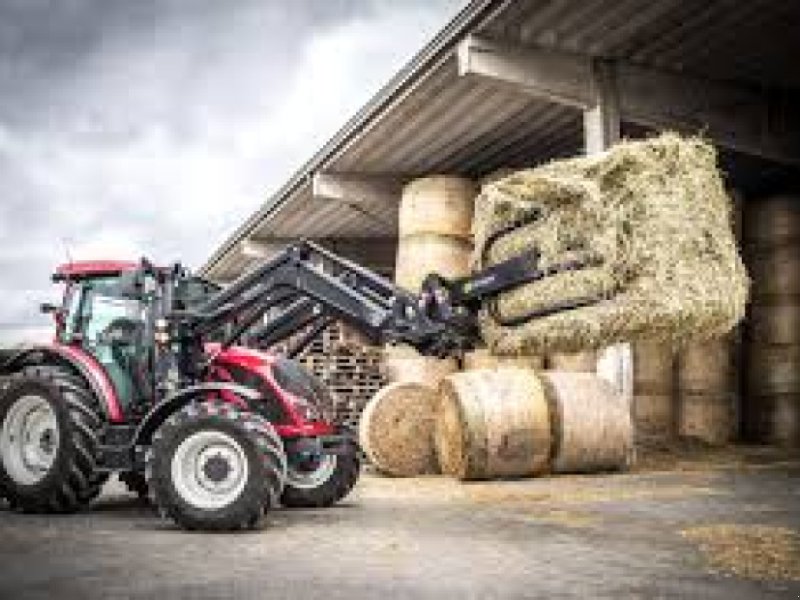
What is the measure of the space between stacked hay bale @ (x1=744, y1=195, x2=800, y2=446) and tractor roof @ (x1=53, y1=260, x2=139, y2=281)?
33.9ft

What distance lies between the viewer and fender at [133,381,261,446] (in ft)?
24.5

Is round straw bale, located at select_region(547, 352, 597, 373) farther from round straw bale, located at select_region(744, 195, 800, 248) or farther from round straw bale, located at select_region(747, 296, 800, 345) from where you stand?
round straw bale, located at select_region(744, 195, 800, 248)

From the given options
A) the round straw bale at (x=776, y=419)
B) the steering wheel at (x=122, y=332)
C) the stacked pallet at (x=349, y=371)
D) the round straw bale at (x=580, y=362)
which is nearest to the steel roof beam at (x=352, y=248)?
the stacked pallet at (x=349, y=371)

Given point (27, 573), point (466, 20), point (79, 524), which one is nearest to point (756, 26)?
point (466, 20)

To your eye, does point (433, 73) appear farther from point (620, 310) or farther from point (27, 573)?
point (27, 573)

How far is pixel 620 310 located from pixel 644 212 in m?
0.64

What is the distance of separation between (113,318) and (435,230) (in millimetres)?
7190

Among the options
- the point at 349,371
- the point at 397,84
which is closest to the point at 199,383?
the point at 349,371

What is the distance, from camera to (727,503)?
8.62m

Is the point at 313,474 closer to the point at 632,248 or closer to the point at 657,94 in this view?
the point at 632,248

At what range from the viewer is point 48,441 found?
27.5ft

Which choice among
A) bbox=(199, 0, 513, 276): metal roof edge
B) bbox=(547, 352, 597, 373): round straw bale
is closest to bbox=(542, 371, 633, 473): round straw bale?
bbox=(547, 352, 597, 373): round straw bale

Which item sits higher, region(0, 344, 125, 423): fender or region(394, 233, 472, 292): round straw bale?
region(394, 233, 472, 292): round straw bale

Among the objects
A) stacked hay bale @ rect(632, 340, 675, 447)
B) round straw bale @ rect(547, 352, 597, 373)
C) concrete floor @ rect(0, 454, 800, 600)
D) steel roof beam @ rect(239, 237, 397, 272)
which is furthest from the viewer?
steel roof beam @ rect(239, 237, 397, 272)
